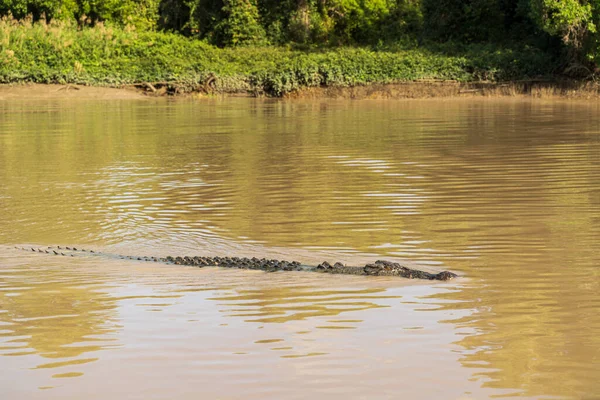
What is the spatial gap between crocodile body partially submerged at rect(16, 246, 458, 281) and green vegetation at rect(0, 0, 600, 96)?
29.3m

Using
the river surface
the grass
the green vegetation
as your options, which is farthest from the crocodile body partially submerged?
the grass

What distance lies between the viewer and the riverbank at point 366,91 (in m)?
38.9

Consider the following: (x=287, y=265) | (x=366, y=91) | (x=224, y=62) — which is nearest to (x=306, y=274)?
(x=287, y=265)

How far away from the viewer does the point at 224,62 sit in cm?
4509

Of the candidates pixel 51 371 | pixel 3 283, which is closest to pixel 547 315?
pixel 51 371

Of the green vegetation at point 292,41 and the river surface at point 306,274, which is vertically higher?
the green vegetation at point 292,41

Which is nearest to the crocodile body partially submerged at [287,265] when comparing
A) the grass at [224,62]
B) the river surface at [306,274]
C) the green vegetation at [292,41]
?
the river surface at [306,274]

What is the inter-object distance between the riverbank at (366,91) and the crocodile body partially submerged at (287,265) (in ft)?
96.4

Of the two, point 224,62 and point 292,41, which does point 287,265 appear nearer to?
point 224,62

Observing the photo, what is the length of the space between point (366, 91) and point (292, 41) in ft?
35.4

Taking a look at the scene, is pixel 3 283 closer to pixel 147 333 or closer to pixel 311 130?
pixel 147 333

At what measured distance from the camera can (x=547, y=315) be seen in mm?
7664

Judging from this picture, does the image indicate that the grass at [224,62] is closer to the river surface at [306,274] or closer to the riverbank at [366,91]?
the riverbank at [366,91]

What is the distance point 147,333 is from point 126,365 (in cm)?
76
